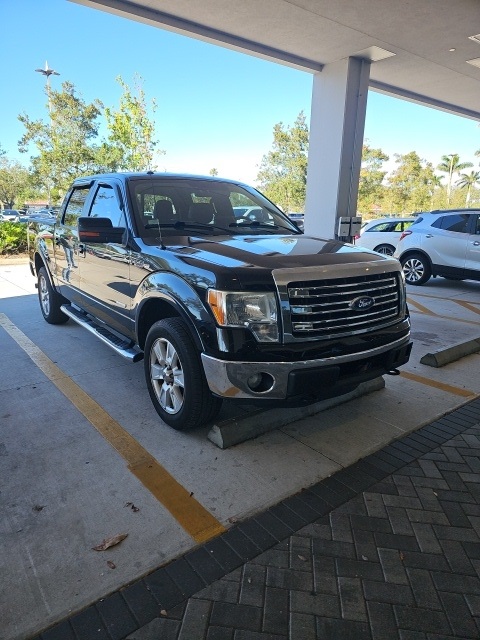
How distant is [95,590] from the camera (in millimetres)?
1916

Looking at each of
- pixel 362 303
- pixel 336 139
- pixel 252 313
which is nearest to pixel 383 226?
pixel 336 139

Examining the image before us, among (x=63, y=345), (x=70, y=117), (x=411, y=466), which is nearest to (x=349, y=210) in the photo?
(x=63, y=345)

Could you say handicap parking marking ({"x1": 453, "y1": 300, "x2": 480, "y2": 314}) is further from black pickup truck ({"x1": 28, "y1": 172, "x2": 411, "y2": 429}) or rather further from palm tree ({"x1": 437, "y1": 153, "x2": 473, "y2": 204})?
palm tree ({"x1": 437, "y1": 153, "x2": 473, "y2": 204})

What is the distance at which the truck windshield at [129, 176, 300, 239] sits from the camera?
12.3 ft

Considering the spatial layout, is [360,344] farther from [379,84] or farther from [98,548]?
[379,84]

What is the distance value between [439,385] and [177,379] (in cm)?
267

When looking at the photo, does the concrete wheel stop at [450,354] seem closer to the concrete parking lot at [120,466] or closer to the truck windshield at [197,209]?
the concrete parking lot at [120,466]

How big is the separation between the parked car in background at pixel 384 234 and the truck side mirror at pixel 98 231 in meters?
9.33

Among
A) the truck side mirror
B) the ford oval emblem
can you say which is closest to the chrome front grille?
the ford oval emblem

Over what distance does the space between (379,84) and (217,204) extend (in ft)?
27.8

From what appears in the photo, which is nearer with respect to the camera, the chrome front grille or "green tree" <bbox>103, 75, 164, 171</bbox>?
the chrome front grille

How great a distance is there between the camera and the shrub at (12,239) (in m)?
13.3

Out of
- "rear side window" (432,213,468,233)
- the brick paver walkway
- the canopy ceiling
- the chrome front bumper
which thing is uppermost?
the canopy ceiling

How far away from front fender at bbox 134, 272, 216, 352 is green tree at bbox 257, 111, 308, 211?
29.9m
